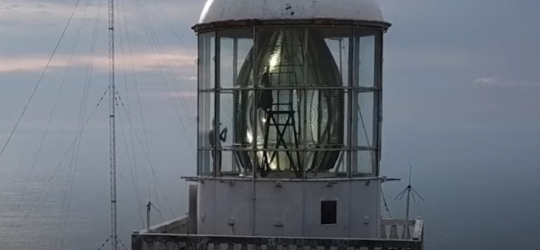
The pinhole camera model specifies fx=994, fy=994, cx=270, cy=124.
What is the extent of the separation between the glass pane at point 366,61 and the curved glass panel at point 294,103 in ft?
1.25

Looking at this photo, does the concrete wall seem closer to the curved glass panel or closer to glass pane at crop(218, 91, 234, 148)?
the curved glass panel

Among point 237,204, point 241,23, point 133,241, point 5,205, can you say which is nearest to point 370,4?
point 241,23

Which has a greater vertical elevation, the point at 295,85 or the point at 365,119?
the point at 295,85

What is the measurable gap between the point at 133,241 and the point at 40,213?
459 ft

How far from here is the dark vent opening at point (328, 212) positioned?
1449cm

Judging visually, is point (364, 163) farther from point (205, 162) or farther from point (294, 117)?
point (205, 162)

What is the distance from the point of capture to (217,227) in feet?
49.2

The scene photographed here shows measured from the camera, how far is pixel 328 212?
571 inches

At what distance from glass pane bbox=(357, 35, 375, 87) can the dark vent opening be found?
186cm

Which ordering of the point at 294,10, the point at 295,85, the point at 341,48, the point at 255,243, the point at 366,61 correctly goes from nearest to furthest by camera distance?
the point at 255,243, the point at 294,10, the point at 295,85, the point at 341,48, the point at 366,61

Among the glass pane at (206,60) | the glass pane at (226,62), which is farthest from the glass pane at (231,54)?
the glass pane at (206,60)

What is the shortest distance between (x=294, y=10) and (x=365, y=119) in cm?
205

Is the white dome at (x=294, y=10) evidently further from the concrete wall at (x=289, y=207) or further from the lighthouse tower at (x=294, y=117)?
the concrete wall at (x=289, y=207)

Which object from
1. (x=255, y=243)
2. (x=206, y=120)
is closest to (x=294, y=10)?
(x=206, y=120)
